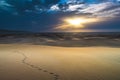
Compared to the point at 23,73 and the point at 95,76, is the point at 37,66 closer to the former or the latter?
the point at 23,73

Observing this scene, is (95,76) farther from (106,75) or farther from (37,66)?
(37,66)

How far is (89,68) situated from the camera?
6.86m

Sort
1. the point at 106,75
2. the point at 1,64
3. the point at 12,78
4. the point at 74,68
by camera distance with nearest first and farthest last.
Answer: the point at 12,78 < the point at 106,75 < the point at 74,68 < the point at 1,64

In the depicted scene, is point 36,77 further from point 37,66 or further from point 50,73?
point 37,66

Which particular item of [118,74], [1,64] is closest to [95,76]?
[118,74]

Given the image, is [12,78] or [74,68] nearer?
[12,78]

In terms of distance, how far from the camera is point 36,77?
18.5ft

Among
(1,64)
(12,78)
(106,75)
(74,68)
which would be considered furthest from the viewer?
(1,64)

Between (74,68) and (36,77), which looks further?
(74,68)

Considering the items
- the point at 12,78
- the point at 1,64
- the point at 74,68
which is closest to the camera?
the point at 12,78

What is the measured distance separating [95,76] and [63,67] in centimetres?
141

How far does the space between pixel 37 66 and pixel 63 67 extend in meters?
0.82

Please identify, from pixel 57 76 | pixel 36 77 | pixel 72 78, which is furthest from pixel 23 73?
pixel 72 78

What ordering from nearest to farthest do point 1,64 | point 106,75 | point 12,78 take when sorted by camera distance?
point 12,78, point 106,75, point 1,64
